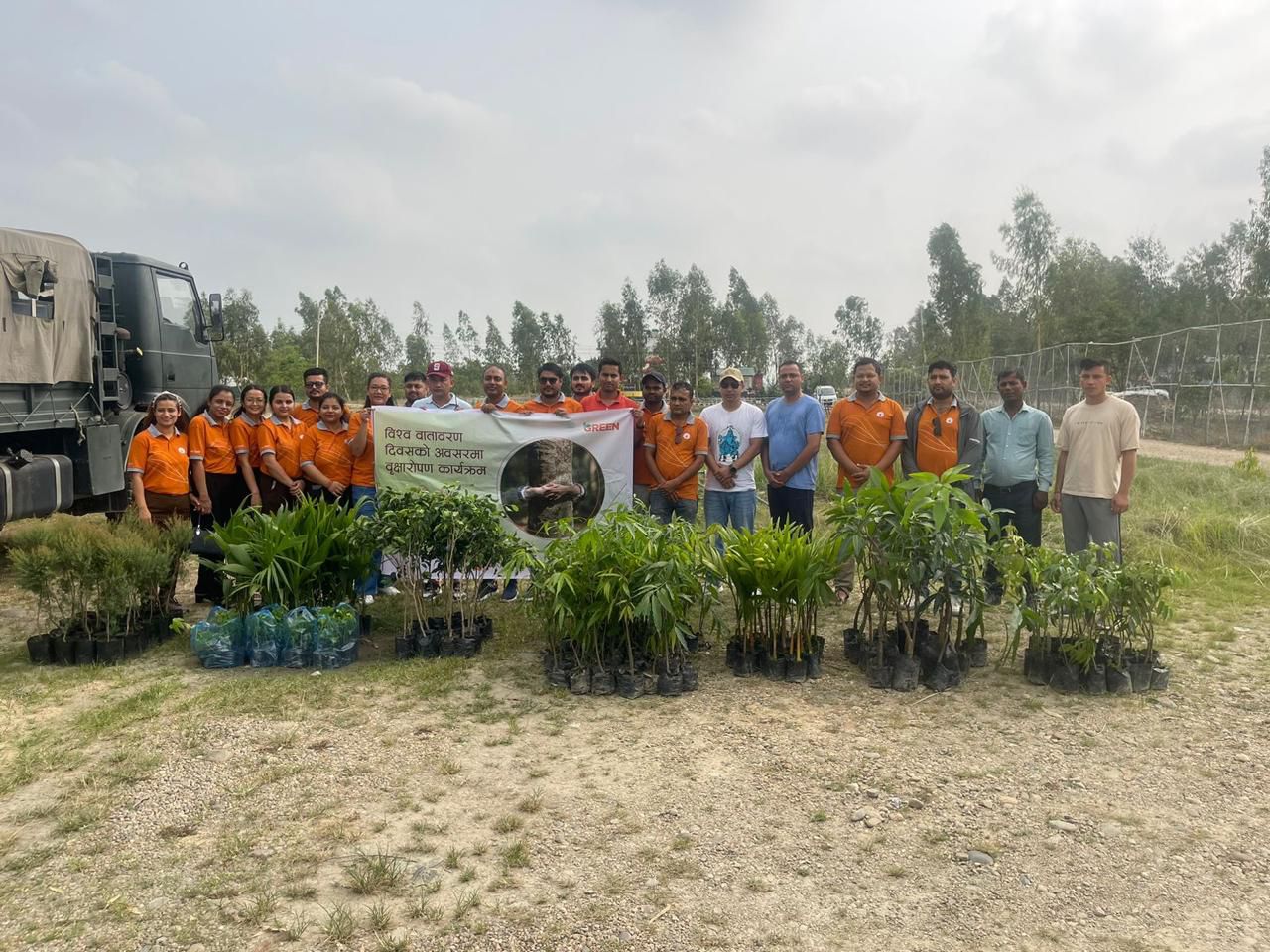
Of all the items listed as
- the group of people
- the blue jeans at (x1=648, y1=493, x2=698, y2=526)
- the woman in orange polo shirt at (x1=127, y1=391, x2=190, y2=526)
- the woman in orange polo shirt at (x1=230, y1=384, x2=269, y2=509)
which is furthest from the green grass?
the woman in orange polo shirt at (x1=127, y1=391, x2=190, y2=526)

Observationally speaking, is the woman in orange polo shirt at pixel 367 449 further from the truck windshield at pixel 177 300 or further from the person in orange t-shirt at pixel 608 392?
the truck windshield at pixel 177 300

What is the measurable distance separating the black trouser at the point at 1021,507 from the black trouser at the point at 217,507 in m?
5.48

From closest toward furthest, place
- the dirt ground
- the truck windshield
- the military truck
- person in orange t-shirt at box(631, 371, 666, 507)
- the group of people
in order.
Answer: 1. the dirt ground
2. the group of people
3. person in orange t-shirt at box(631, 371, 666, 507)
4. the military truck
5. the truck windshield

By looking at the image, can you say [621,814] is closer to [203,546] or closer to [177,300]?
[203,546]

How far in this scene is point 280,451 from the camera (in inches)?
235

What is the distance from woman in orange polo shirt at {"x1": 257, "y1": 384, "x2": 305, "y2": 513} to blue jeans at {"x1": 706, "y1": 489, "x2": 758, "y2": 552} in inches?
113

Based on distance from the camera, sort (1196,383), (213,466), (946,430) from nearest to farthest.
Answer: (946,430)
(213,466)
(1196,383)

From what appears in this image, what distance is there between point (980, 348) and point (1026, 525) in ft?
117

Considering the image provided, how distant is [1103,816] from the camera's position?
121 inches

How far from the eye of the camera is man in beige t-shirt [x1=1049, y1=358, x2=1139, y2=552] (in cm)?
538

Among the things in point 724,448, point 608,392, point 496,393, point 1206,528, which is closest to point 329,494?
point 496,393

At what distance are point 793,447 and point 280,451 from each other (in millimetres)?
3669

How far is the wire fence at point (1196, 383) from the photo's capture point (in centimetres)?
1588

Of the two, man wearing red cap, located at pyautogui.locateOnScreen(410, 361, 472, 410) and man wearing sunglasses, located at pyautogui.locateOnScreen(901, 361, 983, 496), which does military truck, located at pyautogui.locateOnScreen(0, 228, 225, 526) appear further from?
man wearing sunglasses, located at pyautogui.locateOnScreen(901, 361, 983, 496)
